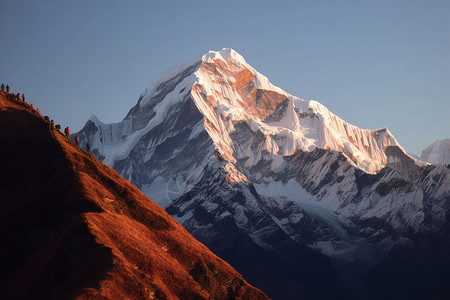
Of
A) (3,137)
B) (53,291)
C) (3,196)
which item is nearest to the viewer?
(53,291)

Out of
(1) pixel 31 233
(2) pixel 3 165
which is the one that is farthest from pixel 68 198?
(2) pixel 3 165

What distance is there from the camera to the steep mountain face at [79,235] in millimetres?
136500

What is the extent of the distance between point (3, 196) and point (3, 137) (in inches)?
771

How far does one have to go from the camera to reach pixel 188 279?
162 m

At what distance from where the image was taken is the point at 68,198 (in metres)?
156

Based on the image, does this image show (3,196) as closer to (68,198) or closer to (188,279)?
(68,198)

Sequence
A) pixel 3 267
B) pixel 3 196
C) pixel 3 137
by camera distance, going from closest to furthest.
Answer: pixel 3 267 → pixel 3 196 → pixel 3 137

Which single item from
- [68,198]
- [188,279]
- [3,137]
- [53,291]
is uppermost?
[3,137]

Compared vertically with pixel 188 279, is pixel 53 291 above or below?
below

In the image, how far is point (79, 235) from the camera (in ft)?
466

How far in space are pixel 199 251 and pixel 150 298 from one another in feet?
137

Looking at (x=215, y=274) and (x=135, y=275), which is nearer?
(x=135, y=275)

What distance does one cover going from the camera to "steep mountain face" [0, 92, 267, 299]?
13650 centimetres

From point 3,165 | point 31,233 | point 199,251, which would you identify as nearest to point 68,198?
point 31,233
